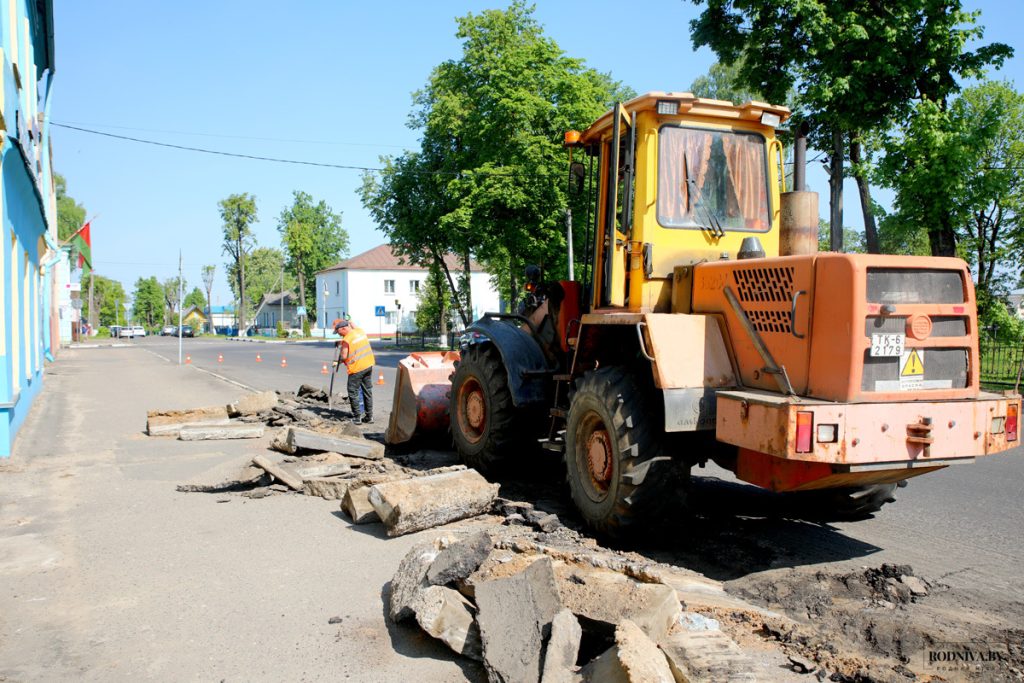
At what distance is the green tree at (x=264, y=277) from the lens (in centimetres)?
11022

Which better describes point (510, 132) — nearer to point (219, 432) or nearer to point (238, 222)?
point (219, 432)

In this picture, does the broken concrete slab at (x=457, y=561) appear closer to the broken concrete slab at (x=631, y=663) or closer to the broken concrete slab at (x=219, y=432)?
the broken concrete slab at (x=631, y=663)

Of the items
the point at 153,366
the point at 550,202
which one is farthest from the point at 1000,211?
the point at 153,366

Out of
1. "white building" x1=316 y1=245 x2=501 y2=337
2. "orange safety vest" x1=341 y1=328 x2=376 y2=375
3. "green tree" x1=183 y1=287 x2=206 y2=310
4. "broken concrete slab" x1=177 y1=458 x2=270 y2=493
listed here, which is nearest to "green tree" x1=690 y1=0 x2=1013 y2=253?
"orange safety vest" x1=341 y1=328 x2=376 y2=375

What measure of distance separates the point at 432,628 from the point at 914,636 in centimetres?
244

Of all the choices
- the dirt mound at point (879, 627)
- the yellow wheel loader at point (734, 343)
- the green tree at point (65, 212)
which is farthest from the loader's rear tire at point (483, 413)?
the green tree at point (65, 212)

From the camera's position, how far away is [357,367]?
12094 mm

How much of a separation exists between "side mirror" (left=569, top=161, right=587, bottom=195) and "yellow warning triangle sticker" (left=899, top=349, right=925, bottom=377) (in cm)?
280

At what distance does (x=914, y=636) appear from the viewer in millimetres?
4066

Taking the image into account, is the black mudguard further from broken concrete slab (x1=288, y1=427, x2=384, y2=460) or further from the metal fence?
the metal fence

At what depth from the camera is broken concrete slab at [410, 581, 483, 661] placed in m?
3.91

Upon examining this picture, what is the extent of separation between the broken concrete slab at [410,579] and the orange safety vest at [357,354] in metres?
7.42

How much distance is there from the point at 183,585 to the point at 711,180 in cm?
465

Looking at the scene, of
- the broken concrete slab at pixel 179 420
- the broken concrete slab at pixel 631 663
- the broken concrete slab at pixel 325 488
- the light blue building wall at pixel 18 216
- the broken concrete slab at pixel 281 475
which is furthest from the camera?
the broken concrete slab at pixel 179 420
